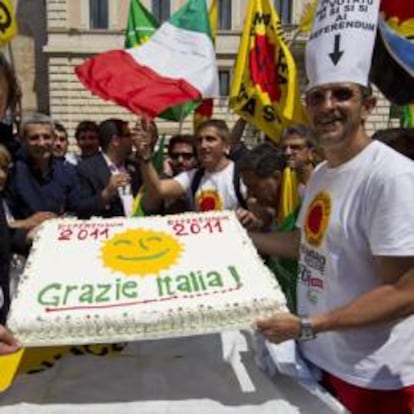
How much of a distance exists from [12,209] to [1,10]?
209 cm

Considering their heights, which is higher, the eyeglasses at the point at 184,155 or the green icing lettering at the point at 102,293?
the green icing lettering at the point at 102,293

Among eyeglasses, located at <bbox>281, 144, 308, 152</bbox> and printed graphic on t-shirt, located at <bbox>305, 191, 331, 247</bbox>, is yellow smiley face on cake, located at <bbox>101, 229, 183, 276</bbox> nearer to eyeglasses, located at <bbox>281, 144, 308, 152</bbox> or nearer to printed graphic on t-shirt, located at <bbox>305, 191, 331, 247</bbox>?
printed graphic on t-shirt, located at <bbox>305, 191, 331, 247</bbox>

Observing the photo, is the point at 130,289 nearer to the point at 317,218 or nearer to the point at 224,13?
the point at 317,218

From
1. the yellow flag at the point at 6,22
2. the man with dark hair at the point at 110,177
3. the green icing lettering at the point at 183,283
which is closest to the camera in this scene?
the green icing lettering at the point at 183,283

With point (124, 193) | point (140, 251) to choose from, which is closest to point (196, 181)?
point (124, 193)

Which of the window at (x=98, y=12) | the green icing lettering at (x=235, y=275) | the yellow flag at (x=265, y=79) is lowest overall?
the green icing lettering at (x=235, y=275)

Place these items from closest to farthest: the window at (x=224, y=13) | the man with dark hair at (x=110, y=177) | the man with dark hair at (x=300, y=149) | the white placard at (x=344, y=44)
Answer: the white placard at (x=344, y=44) → the man with dark hair at (x=300, y=149) → the man with dark hair at (x=110, y=177) → the window at (x=224, y=13)

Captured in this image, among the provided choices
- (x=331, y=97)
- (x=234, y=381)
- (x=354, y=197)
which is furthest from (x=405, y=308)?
(x=331, y=97)

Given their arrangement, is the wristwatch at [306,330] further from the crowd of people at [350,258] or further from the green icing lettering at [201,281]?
the green icing lettering at [201,281]

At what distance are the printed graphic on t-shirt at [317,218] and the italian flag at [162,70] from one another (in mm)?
2391

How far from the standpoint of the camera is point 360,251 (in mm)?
1714

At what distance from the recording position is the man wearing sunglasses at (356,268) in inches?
64.1

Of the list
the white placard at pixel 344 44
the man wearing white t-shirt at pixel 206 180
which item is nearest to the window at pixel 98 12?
the man wearing white t-shirt at pixel 206 180

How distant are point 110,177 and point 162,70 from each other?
107cm
